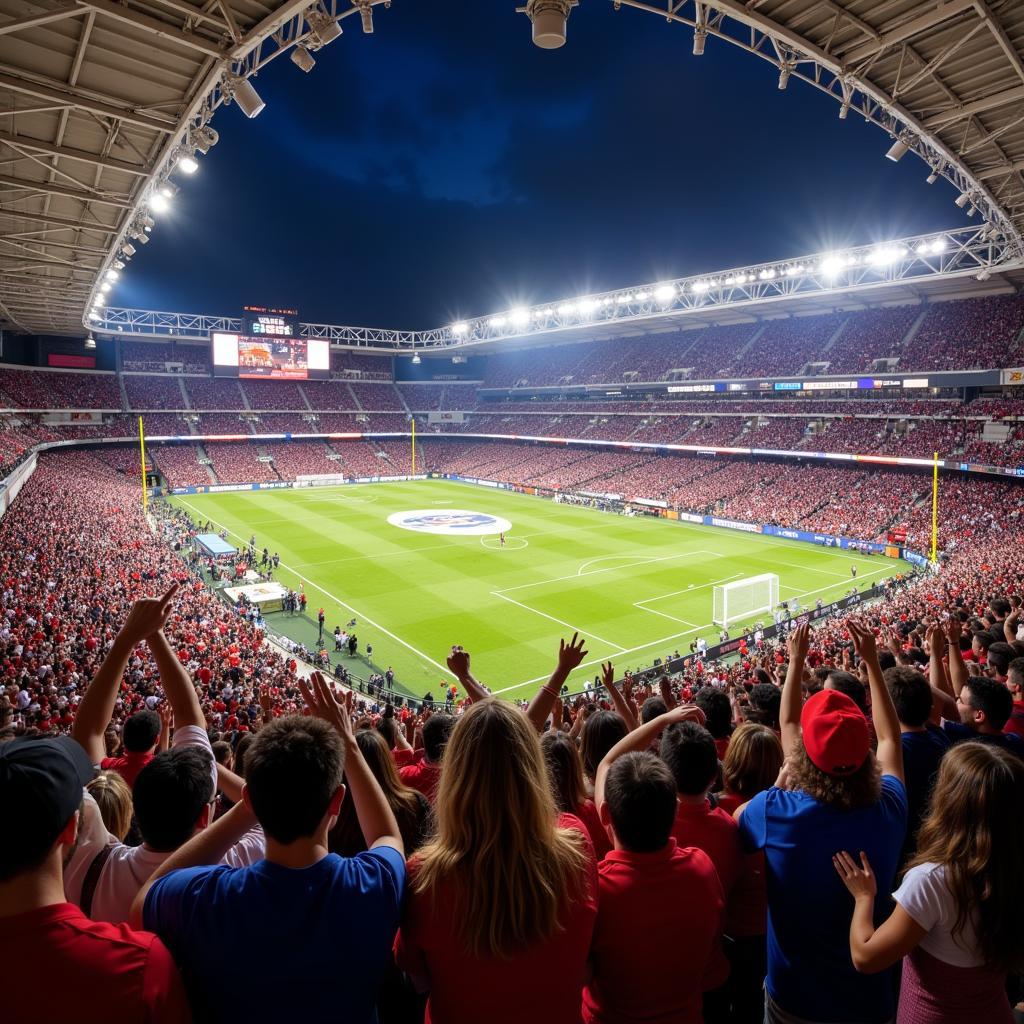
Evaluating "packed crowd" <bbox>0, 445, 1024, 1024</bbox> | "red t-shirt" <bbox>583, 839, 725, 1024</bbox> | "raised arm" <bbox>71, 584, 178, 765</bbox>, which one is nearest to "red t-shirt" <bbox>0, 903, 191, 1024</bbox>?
"packed crowd" <bbox>0, 445, 1024, 1024</bbox>

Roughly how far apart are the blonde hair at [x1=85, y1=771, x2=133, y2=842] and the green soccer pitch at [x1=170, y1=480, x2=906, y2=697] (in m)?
17.3

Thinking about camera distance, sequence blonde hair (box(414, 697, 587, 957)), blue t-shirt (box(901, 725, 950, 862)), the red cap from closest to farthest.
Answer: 1. blonde hair (box(414, 697, 587, 957))
2. the red cap
3. blue t-shirt (box(901, 725, 950, 862))

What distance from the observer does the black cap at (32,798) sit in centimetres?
189

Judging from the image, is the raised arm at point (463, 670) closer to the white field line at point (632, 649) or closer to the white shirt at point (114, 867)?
the white shirt at point (114, 867)

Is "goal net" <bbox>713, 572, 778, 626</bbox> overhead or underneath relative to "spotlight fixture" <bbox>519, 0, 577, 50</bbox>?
underneath

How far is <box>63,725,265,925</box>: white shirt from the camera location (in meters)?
2.75

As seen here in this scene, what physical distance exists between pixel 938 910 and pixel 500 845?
1.79 meters

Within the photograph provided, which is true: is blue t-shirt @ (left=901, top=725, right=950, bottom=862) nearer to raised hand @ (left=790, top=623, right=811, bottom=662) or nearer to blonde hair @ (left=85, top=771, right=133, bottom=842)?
raised hand @ (left=790, top=623, right=811, bottom=662)

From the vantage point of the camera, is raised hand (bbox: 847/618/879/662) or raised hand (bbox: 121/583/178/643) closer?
raised hand (bbox: 121/583/178/643)

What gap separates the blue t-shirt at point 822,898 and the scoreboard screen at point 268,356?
69927 mm

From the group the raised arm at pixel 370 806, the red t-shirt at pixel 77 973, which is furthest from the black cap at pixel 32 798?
the raised arm at pixel 370 806

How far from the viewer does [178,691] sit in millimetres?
3697

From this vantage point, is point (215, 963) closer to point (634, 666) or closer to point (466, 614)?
point (634, 666)

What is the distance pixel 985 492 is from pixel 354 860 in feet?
149
